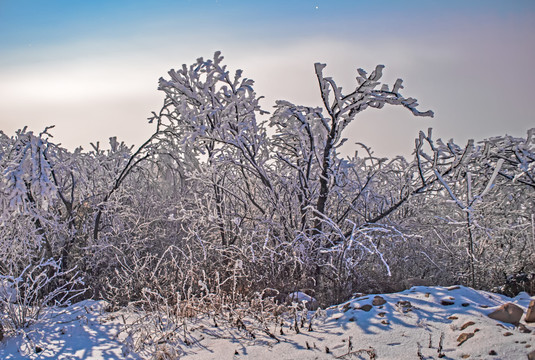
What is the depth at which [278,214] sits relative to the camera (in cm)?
640

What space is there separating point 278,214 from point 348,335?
2.77m

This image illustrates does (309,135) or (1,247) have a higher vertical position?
(309,135)

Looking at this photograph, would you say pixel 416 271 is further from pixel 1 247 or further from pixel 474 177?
pixel 1 247

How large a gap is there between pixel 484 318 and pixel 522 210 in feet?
14.6

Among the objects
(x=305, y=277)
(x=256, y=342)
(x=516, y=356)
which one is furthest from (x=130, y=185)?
(x=516, y=356)

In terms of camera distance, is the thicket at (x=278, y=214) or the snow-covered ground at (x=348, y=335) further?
the thicket at (x=278, y=214)

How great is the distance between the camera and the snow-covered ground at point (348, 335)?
341cm

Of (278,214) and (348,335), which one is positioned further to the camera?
(278,214)

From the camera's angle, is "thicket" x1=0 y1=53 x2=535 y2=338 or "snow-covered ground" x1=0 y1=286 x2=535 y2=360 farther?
"thicket" x1=0 y1=53 x2=535 y2=338

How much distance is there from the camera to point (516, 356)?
3.12 metres

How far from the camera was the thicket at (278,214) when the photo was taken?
5.39m

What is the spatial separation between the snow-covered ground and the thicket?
0.38 m

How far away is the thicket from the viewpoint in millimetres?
5387

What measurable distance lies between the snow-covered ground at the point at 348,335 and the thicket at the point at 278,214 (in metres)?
0.38
